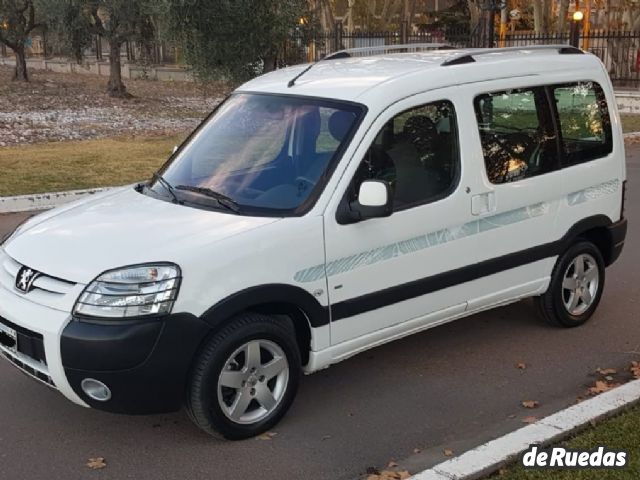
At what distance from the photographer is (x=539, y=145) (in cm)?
522

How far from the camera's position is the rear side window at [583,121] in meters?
5.37

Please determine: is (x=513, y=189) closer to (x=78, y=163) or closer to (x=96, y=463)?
(x=96, y=463)

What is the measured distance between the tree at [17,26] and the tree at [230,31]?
38.2 ft

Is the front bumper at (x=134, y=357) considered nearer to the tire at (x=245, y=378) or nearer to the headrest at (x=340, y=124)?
the tire at (x=245, y=378)

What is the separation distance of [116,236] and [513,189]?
Result: 8.13 ft

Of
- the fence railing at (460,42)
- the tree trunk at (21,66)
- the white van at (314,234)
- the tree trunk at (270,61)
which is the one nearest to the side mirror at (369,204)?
the white van at (314,234)

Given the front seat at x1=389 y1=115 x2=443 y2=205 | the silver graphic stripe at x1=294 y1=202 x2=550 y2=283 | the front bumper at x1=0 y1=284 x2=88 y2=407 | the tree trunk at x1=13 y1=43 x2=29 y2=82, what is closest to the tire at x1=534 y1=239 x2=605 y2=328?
the silver graphic stripe at x1=294 y1=202 x2=550 y2=283

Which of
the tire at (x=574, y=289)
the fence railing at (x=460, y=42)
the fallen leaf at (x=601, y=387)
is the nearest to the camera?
the fallen leaf at (x=601, y=387)

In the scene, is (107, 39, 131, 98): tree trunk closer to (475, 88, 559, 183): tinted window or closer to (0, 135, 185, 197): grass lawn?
(0, 135, 185, 197): grass lawn

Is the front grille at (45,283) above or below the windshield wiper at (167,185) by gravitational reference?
below

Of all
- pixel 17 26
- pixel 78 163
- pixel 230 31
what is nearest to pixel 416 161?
pixel 78 163

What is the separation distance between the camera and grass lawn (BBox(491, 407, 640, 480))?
360 cm

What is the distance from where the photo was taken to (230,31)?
61.6 feet

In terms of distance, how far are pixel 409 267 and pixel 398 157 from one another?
2.07 feet
